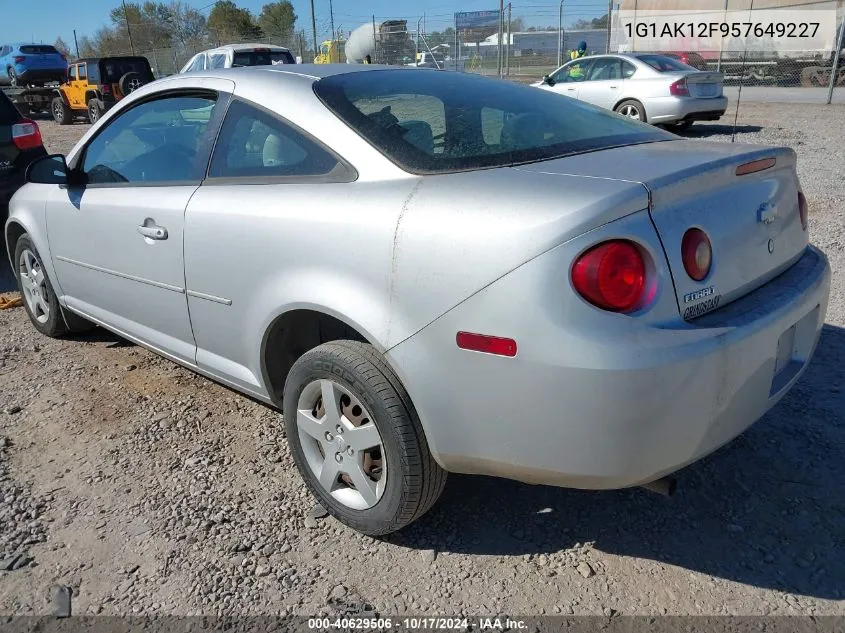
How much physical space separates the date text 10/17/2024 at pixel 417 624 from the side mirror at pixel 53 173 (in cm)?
262

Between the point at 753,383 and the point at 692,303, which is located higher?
the point at 692,303

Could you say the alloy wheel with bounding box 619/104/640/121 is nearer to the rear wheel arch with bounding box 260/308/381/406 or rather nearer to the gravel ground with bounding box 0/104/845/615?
the gravel ground with bounding box 0/104/845/615

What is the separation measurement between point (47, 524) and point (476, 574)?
1.64m

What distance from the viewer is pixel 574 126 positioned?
2.76 metres

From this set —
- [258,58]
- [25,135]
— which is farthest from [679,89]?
[25,135]

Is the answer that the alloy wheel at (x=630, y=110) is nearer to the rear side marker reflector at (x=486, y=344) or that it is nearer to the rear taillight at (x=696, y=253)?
the rear taillight at (x=696, y=253)

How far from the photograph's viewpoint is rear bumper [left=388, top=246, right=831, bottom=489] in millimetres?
1824

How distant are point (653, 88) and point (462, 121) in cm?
1110

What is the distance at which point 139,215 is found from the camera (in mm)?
3092

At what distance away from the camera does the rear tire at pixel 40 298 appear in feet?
13.9

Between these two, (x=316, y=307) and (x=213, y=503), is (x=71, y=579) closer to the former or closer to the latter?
(x=213, y=503)

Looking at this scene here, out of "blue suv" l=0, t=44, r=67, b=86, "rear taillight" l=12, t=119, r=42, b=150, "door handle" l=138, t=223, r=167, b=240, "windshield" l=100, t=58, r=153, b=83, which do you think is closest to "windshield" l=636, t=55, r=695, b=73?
"rear taillight" l=12, t=119, r=42, b=150

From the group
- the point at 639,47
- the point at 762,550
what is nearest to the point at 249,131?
the point at 762,550

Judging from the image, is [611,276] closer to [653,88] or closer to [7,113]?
[7,113]
